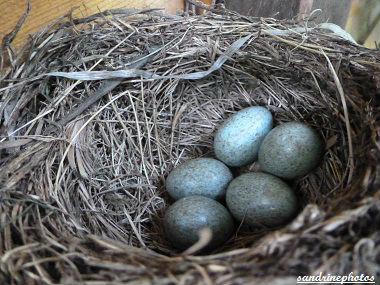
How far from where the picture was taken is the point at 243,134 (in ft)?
4.21

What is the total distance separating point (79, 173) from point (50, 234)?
1.25 ft

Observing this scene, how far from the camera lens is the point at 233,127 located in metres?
1.30

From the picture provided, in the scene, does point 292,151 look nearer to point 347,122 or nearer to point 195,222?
point 347,122

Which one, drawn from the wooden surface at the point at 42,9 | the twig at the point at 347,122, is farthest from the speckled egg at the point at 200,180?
the wooden surface at the point at 42,9

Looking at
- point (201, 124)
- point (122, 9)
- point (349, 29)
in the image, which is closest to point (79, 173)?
point (201, 124)

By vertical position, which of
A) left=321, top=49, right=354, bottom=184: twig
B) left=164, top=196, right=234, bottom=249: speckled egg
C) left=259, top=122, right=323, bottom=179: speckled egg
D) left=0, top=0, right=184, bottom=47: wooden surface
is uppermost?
left=0, top=0, right=184, bottom=47: wooden surface

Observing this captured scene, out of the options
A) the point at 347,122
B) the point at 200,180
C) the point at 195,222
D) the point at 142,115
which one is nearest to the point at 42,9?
the point at 142,115

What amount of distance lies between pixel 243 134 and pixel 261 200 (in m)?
0.29

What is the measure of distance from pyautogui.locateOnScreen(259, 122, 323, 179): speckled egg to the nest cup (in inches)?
1.6

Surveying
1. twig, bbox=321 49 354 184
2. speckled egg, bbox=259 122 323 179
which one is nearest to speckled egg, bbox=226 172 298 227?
speckled egg, bbox=259 122 323 179

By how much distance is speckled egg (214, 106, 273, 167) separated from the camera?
1.28 metres

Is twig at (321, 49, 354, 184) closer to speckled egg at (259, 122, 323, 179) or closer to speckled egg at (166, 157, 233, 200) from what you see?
speckled egg at (259, 122, 323, 179)

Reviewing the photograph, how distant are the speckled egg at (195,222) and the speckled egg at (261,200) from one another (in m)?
0.06

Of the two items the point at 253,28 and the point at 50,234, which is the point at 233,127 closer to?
the point at 253,28
